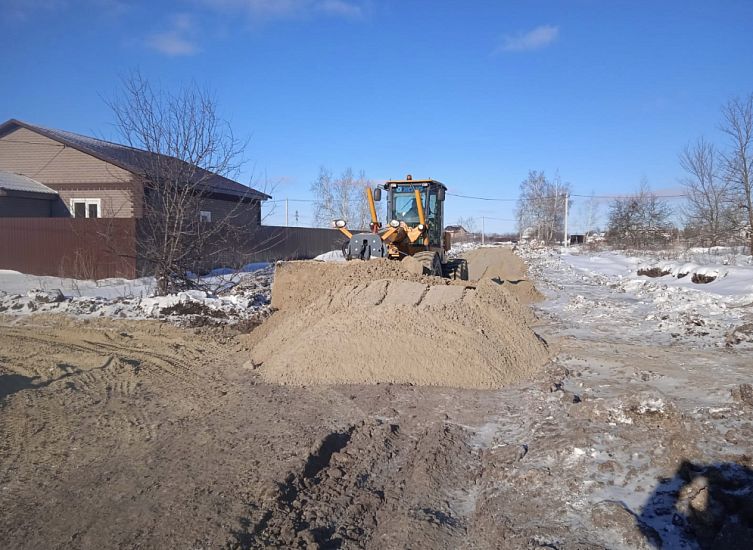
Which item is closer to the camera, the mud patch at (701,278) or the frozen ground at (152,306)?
the frozen ground at (152,306)

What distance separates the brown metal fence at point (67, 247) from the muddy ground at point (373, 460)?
9.45 meters

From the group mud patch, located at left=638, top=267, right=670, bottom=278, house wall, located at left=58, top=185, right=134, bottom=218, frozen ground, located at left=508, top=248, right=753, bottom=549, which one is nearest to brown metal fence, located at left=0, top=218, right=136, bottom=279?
house wall, located at left=58, top=185, right=134, bottom=218

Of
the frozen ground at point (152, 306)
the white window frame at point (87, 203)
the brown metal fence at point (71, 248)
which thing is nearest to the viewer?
the frozen ground at point (152, 306)

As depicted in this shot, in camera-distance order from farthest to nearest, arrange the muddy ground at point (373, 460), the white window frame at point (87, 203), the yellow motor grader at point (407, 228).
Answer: the white window frame at point (87, 203) → the yellow motor grader at point (407, 228) → the muddy ground at point (373, 460)

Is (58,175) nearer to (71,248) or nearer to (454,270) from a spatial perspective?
(71,248)

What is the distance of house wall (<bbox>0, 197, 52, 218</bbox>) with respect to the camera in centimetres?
1909

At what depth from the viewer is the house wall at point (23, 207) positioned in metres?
19.1

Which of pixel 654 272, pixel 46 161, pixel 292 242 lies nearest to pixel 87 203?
pixel 46 161

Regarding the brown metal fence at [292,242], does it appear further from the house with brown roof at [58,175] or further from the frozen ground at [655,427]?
the frozen ground at [655,427]

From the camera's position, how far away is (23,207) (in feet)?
64.6

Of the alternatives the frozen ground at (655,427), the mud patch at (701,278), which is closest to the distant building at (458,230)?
the mud patch at (701,278)

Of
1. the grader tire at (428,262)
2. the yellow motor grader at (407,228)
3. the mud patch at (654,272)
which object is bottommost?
the mud patch at (654,272)

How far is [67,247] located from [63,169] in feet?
19.1

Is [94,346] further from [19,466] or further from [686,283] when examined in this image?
[686,283]
